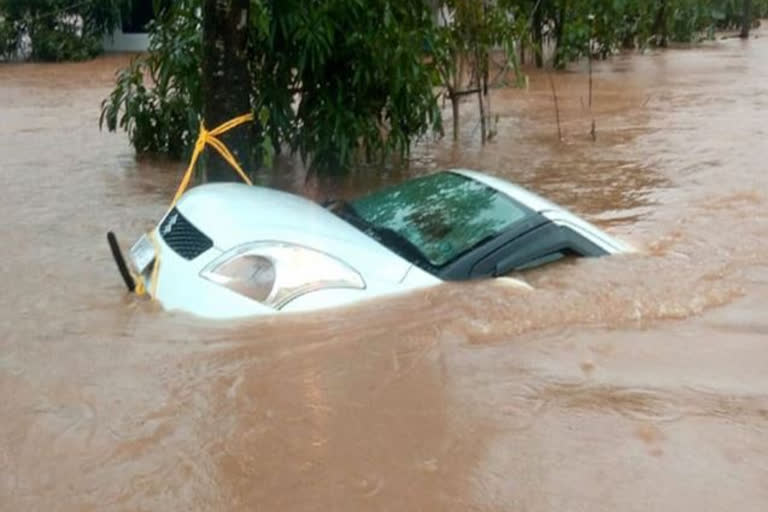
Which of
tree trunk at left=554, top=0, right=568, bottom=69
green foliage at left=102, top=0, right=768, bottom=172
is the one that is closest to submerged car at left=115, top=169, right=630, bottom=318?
green foliage at left=102, top=0, right=768, bottom=172

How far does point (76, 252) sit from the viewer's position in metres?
7.14

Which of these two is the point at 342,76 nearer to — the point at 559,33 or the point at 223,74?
the point at 223,74

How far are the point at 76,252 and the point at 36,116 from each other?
25.9 feet

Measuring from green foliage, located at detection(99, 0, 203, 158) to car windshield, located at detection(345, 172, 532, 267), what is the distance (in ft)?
11.9

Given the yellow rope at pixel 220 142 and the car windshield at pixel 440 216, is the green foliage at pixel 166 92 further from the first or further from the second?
the car windshield at pixel 440 216

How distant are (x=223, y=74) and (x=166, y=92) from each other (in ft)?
9.39

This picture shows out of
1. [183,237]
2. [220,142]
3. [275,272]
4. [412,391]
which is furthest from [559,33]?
[412,391]

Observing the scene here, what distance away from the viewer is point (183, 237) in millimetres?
5133

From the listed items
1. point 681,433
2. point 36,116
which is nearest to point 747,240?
point 681,433

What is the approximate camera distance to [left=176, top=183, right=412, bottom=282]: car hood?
192 inches

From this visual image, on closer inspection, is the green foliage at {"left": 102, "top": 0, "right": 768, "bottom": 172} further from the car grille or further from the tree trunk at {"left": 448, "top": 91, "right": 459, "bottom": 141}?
the car grille

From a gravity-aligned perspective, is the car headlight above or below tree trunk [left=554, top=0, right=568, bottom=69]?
below

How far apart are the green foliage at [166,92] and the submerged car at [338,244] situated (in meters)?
3.66

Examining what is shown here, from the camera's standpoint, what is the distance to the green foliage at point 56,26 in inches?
972
